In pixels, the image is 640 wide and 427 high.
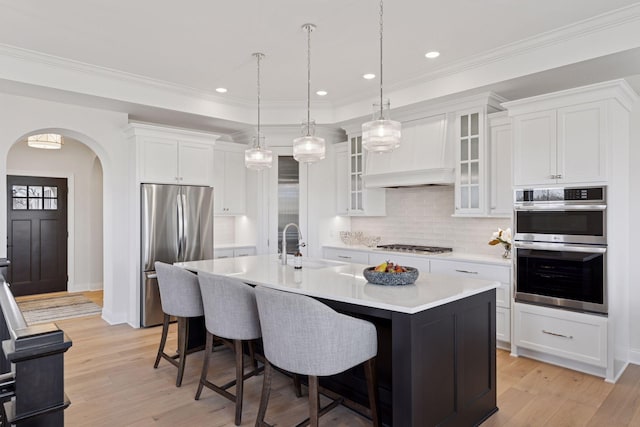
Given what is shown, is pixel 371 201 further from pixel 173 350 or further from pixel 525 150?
pixel 173 350

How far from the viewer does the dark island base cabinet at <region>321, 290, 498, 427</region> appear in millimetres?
2115

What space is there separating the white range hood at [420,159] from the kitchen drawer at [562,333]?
5.49 ft

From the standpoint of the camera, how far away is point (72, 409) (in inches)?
113

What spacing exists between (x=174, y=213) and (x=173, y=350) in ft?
5.81

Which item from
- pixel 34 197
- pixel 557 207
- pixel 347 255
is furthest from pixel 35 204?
Result: pixel 557 207

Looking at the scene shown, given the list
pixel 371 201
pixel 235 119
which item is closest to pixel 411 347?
pixel 371 201

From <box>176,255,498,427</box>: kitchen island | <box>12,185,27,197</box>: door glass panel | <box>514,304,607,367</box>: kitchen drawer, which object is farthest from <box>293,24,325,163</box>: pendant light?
<box>12,185,27,197</box>: door glass panel

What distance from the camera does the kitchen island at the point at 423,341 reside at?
2.12 m

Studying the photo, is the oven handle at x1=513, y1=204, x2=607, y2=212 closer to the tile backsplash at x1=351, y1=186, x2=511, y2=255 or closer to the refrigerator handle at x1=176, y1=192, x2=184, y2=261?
the tile backsplash at x1=351, y1=186, x2=511, y2=255

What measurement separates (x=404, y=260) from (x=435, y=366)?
102 inches

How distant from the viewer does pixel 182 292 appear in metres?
3.20

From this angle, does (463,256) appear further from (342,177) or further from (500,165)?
(342,177)

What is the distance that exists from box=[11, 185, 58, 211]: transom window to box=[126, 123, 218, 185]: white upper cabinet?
2.81m

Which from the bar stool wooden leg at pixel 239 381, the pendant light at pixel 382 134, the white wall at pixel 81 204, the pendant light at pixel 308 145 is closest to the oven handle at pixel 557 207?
the pendant light at pixel 382 134
